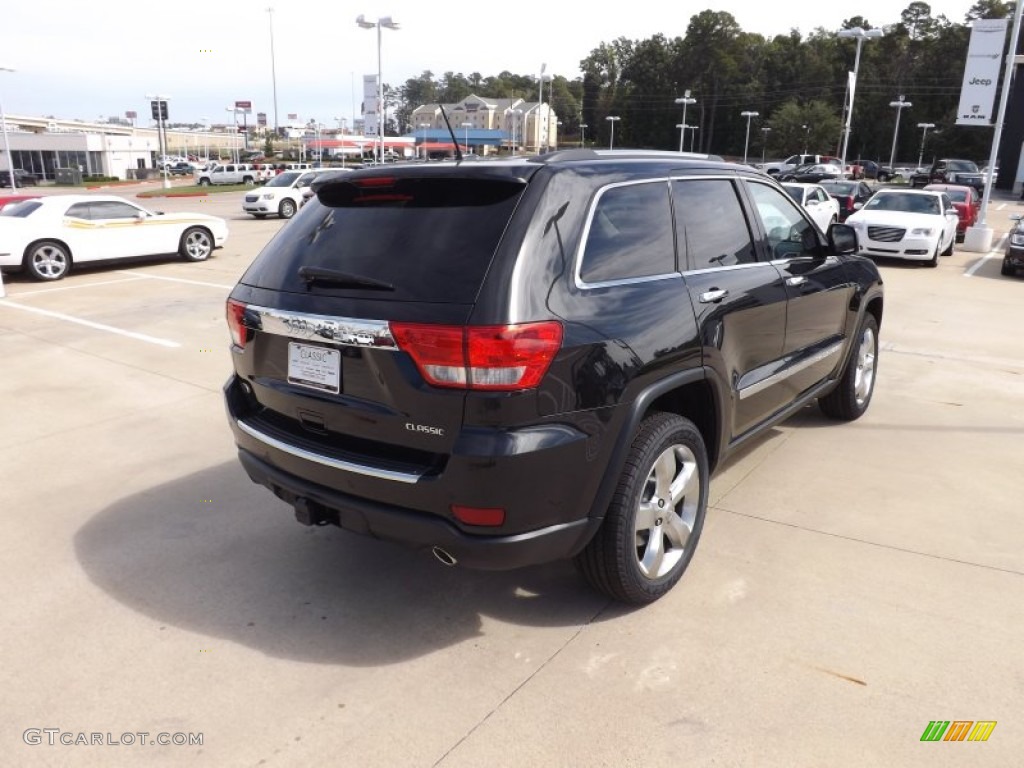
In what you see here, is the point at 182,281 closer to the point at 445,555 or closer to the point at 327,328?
the point at 327,328

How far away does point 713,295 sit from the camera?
11.6ft

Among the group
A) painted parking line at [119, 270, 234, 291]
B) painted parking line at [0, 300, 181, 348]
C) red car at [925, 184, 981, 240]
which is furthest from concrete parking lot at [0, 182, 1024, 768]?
red car at [925, 184, 981, 240]

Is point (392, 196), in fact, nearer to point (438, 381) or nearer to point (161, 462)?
point (438, 381)

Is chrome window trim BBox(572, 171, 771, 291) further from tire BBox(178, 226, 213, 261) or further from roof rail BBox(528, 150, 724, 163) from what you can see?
tire BBox(178, 226, 213, 261)

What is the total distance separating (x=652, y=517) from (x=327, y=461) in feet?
4.48

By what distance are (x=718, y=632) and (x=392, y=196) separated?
2233 millimetres

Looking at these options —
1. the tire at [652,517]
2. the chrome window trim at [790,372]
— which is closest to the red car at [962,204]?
the chrome window trim at [790,372]

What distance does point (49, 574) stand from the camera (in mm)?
3703

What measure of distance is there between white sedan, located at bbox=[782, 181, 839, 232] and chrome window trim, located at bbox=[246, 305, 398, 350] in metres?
17.1

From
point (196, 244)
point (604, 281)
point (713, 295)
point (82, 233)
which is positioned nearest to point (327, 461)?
point (604, 281)

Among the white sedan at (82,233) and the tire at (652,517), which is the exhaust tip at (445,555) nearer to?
the tire at (652,517)

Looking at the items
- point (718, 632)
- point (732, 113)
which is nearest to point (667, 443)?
point (718, 632)

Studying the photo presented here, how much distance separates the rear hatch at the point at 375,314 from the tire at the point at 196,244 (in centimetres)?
1286

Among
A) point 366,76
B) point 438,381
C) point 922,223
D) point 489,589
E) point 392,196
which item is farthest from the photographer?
point 366,76
